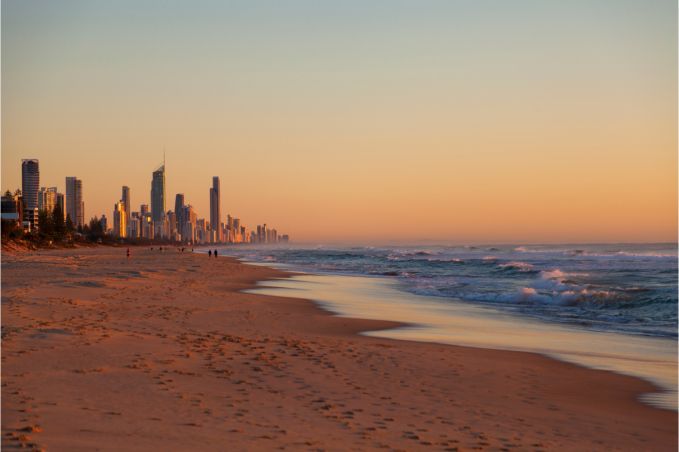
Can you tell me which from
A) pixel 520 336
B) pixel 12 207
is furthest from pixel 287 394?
pixel 12 207

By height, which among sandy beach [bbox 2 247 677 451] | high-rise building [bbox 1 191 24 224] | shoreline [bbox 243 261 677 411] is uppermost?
high-rise building [bbox 1 191 24 224]

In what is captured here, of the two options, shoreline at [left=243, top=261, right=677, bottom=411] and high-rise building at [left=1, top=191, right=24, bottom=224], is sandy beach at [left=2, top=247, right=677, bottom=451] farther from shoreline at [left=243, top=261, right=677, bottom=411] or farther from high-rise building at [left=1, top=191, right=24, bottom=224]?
high-rise building at [left=1, top=191, right=24, bottom=224]

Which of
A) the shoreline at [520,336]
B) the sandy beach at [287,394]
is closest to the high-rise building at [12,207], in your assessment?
the shoreline at [520,336]

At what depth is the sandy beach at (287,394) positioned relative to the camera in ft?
24.6

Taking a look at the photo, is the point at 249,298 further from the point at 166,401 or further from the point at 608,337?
the point at 166,401

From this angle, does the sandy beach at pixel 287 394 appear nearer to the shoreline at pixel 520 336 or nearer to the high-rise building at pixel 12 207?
the shoreline at pixel 520 336

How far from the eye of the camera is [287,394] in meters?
9.64

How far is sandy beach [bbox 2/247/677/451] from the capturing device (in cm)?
750

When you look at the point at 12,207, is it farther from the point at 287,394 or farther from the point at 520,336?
the point at 287,394

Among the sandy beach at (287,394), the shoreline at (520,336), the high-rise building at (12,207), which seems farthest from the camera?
the high-rise building at (12,207)

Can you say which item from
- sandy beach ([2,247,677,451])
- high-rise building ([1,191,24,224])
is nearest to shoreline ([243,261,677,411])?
sandy beach ([2,247,677,451])

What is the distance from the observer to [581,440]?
8.14 m

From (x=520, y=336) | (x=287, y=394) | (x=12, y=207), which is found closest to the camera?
(x=287, y=394)

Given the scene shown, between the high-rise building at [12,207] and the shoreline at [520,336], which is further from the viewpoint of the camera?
the high-rise building at [12,207]
